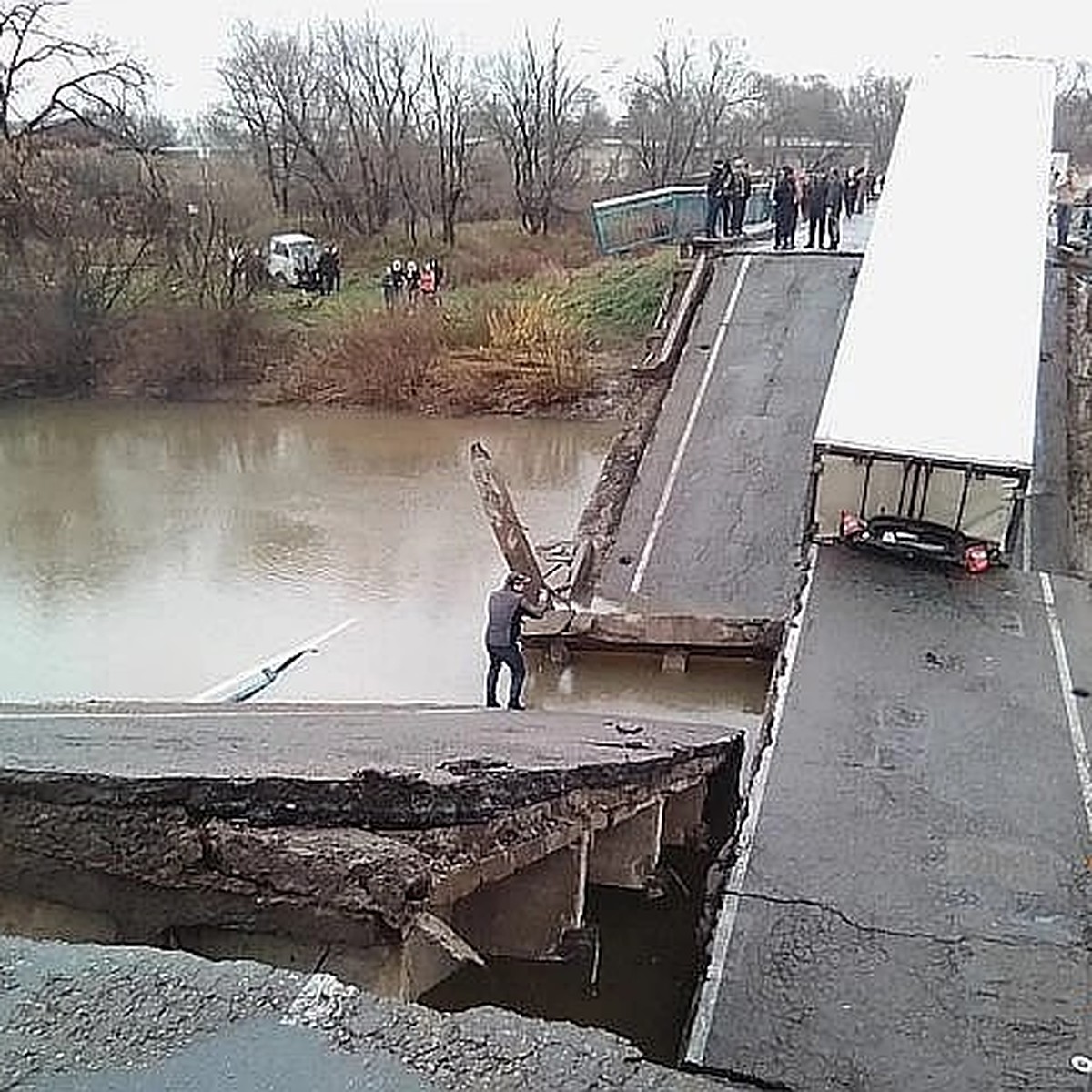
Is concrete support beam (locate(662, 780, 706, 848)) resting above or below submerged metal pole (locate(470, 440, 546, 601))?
below

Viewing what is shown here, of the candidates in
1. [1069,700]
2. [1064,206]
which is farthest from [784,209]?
[1069,700]

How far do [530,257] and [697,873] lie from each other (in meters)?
30.5

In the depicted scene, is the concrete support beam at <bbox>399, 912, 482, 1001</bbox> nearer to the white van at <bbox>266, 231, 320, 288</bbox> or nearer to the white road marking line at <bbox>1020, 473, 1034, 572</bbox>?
the white road marking line at <bbox>1020, 473, 1034, 572</bbox>

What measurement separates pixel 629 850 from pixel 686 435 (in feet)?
30.1

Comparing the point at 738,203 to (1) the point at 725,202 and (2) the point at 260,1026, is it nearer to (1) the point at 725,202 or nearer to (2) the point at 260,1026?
(1) the point at 725,202

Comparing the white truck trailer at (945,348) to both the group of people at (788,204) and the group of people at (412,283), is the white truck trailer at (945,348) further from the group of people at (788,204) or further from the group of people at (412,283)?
the group of people at (412,283)

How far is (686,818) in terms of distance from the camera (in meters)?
7.93

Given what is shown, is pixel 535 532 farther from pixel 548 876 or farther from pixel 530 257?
pixel 530 257

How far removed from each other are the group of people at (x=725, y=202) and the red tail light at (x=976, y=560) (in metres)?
11.0

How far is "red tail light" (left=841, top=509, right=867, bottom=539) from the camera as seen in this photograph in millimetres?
11656

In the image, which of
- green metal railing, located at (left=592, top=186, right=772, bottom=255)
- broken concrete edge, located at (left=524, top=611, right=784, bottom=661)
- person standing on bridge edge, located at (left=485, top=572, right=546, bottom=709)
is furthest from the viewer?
green metal railing, located at (left=592, top=186, right=772, bottom=255)

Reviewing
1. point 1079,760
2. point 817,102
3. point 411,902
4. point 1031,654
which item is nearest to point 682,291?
point 1031,654

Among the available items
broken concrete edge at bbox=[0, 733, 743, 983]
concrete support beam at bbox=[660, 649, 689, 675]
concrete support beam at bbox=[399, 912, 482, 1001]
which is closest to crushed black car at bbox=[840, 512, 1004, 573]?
concrete support beam at bbox=[660, 649, 689, 675]

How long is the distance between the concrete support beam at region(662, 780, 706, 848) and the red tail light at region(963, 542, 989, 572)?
4.38 m
